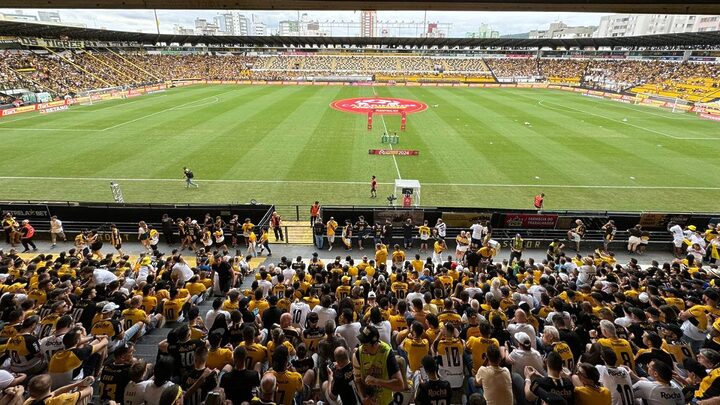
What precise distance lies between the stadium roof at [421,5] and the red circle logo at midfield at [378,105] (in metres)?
35.4

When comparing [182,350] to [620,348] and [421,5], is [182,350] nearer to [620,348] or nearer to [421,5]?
[620,348]

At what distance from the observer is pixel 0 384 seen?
4.87 meters

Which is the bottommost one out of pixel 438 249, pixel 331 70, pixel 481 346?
pixel 438 249

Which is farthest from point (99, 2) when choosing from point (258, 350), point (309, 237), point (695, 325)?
point (695, 325)

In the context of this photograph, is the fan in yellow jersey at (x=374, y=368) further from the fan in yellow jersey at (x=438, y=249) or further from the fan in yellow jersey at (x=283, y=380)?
the fan in yellow jersey at (x=438, y=249)

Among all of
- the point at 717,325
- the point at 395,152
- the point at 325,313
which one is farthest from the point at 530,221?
the point at 395,152

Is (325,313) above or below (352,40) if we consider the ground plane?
below

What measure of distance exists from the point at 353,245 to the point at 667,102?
56.1 metres

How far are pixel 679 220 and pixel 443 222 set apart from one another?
398 inches

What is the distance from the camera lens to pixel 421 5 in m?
6.29

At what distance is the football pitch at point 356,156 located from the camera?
2027cm

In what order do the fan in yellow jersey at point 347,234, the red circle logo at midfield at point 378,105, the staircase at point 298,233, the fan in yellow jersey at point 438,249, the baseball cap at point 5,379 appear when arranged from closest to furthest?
the baseball cap at point 5,379 < the fan in yellow jersey at point 438,249 < the fan in yellow jersey at point 347,234 < the staircase at point 298,233 < the red circle logo at midfield at point 378,105

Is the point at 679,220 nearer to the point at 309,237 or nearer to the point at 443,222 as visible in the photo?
the point at 443,222

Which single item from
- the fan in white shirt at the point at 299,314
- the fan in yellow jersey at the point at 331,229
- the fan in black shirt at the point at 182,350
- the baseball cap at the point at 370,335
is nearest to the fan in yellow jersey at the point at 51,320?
the fan in black shirt at the point at 182,350
